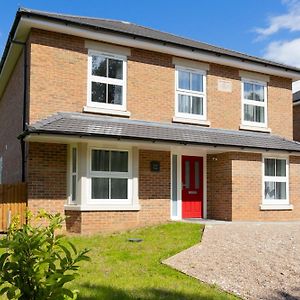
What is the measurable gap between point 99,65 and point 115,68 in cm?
55

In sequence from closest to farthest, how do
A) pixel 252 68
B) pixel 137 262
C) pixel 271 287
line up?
1. pixel 271 287
2. pixel 137 262
3. pixel 252 68

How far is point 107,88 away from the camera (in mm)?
13258

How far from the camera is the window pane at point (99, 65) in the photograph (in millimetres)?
13109

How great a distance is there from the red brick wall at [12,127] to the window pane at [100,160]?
2.44 m

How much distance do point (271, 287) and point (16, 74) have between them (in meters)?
11.7

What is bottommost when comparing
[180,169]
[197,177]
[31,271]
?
[31,271]

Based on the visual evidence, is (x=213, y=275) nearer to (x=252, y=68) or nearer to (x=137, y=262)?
(x=137, y=262)

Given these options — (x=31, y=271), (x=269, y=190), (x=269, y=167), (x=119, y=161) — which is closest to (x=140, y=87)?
(x=119, y=161)

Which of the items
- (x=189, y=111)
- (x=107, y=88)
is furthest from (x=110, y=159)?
(x=189, y=111)

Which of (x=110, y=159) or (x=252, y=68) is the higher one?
(x=252, y=68)

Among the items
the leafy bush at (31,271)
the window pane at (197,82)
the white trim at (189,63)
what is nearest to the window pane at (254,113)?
the window pane at (197,82)

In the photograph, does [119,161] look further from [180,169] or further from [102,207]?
[180,169]

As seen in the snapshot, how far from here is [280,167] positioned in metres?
15.6

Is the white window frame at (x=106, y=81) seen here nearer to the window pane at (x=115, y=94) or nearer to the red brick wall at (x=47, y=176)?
the window pane at (x=115, y=94)
